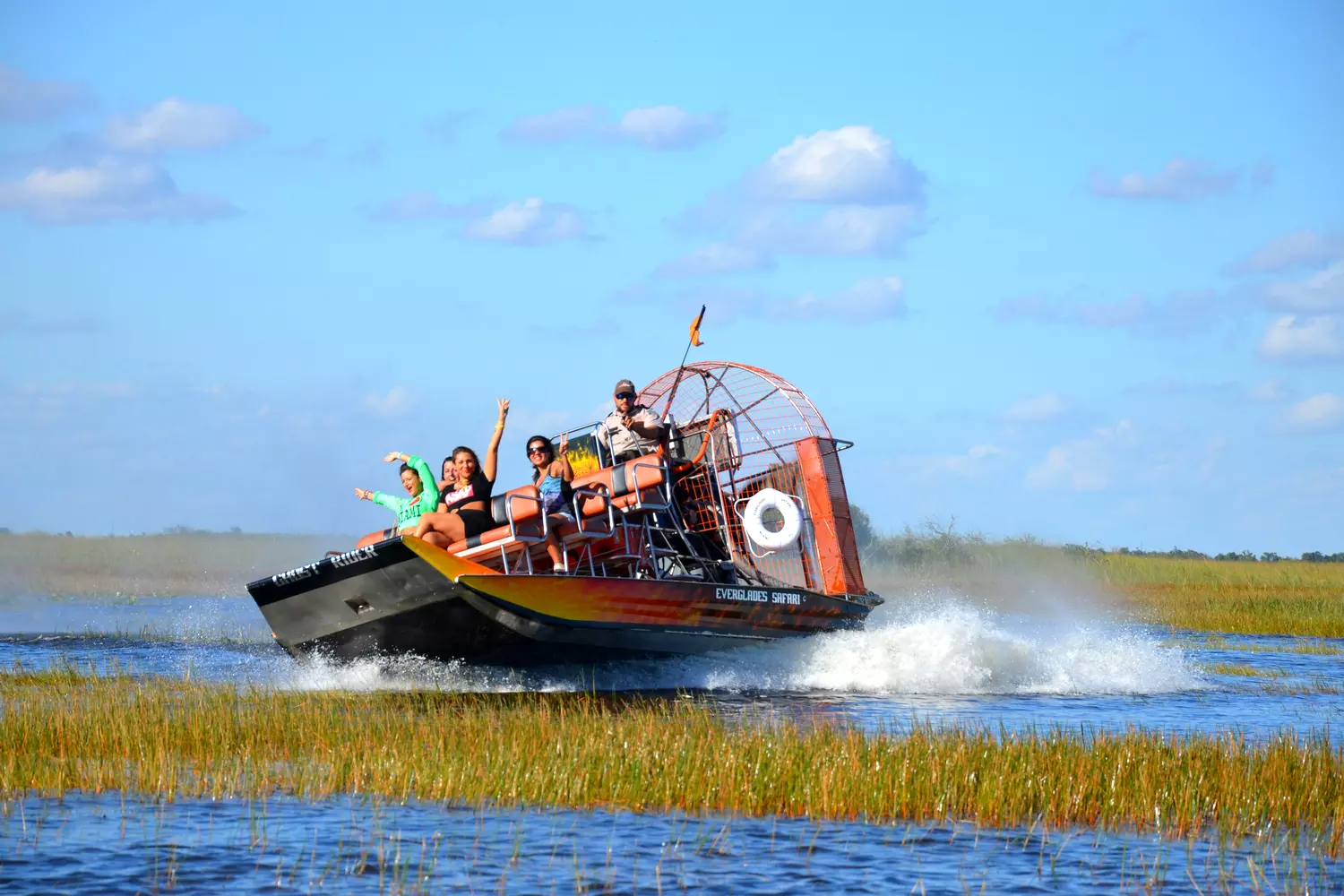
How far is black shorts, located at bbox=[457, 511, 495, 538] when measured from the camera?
16625mm

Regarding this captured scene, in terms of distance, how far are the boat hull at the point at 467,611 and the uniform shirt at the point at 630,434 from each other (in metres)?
2.21

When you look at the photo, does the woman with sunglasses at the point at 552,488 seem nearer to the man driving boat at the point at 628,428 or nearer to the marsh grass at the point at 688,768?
the man driving boat at the point at 628,428

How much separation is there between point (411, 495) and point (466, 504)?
40.6 inches

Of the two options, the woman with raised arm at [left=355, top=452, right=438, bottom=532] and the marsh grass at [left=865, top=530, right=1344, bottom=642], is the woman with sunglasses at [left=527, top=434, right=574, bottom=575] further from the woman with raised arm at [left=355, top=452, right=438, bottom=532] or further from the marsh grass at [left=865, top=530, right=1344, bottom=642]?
the marsh grass at [left=865, top=530, right=1344, bottom=642]

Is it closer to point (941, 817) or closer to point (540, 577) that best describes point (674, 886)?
point (941, 817)

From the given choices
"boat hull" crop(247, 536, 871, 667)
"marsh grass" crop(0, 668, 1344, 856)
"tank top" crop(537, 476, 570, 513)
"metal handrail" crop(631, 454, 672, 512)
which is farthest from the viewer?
"metal handrail" crop(631, 454, 672, 512)

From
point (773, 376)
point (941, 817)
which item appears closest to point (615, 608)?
point (773, 376)

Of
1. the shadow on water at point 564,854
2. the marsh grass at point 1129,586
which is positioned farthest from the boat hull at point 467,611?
the marsh grass at point 1129,586

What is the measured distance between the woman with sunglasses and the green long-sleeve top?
1167 mm

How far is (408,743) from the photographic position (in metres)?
11.9

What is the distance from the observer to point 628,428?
62.2 feet

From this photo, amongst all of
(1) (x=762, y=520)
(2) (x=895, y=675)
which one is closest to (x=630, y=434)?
(1) (x=762, y=520)

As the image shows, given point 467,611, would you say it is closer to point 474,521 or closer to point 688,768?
point 474,521

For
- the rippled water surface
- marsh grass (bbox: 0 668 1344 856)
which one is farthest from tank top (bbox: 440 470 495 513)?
the rippled water surface
